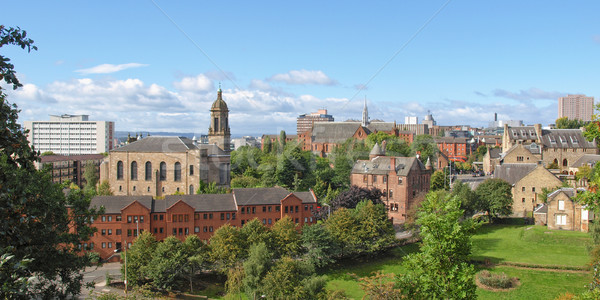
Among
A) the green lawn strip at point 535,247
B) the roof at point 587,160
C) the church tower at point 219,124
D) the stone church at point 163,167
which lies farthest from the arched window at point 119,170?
the roof at point 587,160

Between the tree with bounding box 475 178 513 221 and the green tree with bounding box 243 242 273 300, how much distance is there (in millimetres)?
30314

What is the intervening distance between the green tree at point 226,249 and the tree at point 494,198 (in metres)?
30.3

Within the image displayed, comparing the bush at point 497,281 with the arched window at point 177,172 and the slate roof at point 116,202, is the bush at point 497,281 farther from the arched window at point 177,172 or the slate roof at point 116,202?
the arched window at point 177,172

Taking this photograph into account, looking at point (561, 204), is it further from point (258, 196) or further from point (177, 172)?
point (177, 172)

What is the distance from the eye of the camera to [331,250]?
1699 inches

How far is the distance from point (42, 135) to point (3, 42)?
6497 inches

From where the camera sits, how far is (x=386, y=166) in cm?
6234

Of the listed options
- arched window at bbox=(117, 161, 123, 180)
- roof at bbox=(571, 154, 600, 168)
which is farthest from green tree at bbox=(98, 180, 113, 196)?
roof at bbox=(571, 154, 600, 168)

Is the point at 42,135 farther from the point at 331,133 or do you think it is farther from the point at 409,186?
the point at 409,186

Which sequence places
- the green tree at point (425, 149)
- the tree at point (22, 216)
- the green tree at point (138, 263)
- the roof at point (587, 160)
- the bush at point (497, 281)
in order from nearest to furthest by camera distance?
the tree at point (22, 216)
the bush at point (497, 281)
the green tree at point (138, 263)
the roof at point (587, 160)
the green tree at point (425, 149)

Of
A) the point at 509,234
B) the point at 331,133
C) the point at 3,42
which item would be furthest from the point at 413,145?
the point at 3,42

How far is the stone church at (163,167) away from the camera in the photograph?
61625 mm

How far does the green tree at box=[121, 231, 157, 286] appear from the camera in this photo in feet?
126

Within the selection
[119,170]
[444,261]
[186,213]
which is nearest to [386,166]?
[186,213]
